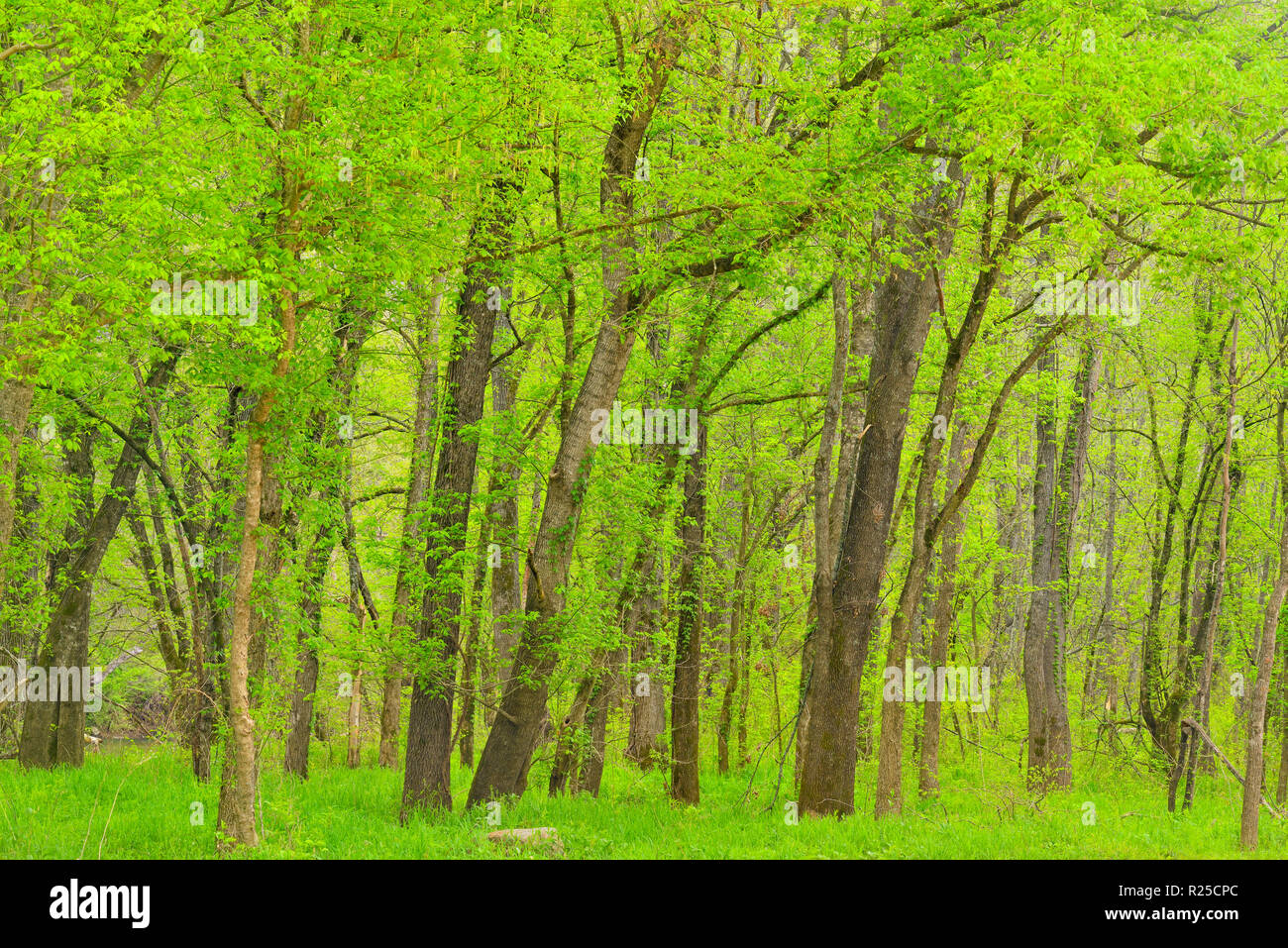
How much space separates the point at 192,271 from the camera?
917 cm

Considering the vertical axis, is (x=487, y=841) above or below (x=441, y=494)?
below

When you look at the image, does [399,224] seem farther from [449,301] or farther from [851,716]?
[851,716]

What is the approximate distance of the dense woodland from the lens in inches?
338

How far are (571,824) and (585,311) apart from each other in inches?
356

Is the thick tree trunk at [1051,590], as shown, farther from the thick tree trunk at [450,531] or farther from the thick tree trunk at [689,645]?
the thick tree trunk at [450,531]

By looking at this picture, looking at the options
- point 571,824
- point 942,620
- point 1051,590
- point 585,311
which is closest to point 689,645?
point 571,824

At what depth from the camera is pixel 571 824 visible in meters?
11.6

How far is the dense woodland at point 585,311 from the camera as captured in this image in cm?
858

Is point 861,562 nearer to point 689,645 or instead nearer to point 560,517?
point 560,517

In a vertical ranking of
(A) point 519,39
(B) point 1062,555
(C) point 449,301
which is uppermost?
(A) point 519,39

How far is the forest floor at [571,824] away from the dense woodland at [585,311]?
0.52 metres

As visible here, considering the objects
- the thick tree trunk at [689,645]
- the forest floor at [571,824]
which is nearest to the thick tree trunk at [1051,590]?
the forest floor at [571,824]
